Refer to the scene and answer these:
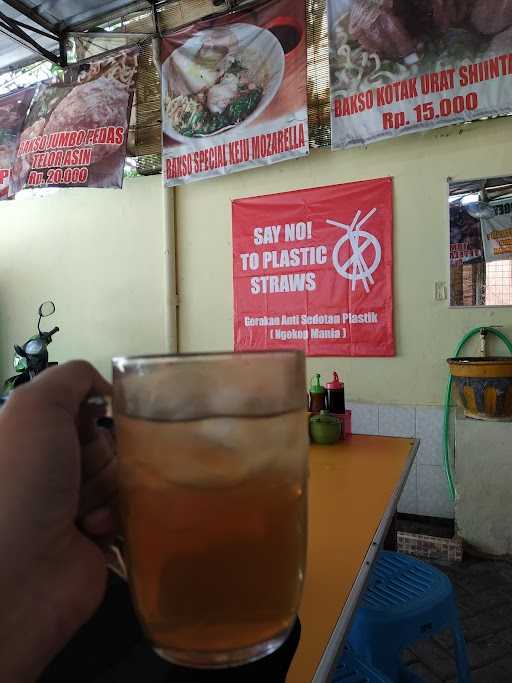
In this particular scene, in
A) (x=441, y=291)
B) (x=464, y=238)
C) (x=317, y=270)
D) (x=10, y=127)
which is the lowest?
(x=441, y=291)

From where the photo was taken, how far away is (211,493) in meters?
0.38

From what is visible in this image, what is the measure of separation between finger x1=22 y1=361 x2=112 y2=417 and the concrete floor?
1650 millimetres

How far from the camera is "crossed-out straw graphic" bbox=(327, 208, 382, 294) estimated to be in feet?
10.1

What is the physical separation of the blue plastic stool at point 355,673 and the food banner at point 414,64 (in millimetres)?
2577

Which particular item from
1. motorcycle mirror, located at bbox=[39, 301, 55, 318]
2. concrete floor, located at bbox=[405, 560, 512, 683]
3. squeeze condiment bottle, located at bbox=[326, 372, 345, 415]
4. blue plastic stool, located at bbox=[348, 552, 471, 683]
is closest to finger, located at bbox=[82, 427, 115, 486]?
blue plastic stool, located at bbox=[348, 552, 471, 683]

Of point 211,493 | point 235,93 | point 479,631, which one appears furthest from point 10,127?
point 479,631

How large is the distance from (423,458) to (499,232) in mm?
1425

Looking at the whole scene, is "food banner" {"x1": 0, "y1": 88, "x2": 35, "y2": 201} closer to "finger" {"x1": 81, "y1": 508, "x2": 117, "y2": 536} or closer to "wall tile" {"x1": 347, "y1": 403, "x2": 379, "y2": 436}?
"wall tile" {"x1": 347, "y1": 403, "x2": 379, "y2": 436}

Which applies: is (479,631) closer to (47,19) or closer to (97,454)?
(97,454)

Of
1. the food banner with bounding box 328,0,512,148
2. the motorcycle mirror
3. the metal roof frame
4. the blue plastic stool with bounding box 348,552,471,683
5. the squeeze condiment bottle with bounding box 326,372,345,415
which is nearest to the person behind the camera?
the blue plastic stool with bounding box 348,552,471,683

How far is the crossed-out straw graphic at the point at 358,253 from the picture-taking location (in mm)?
3066

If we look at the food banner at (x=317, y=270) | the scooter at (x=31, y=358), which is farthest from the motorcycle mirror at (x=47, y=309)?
the food banner at (x=317, y=270)

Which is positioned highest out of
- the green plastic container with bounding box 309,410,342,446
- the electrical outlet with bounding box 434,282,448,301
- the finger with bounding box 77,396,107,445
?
the electrical outlet with bounding box 434,282,448,301

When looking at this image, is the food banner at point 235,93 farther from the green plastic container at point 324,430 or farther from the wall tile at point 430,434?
the green plastic container at point 324,430
